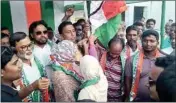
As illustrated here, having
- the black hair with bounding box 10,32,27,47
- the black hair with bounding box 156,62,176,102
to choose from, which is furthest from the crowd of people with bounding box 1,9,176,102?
the black hair with bounding box 156,62,176,102

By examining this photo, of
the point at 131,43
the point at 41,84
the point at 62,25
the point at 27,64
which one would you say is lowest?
the point at 41,84

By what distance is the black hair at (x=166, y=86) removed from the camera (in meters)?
1.84

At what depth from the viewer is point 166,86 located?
183cm

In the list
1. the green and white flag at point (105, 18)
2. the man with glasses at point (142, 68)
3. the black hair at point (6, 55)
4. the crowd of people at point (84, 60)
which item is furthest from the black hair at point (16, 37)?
the man with glasses at point (142, 68)

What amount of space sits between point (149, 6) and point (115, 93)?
634mm

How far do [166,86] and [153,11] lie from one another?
0.61 metres

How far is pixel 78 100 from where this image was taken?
2146 millimetres

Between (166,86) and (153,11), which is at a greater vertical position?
(153,11)

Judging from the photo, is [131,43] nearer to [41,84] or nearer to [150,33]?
[150,33]

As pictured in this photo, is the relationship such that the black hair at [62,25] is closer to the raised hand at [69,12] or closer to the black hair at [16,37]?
the raised hand at [69,12]

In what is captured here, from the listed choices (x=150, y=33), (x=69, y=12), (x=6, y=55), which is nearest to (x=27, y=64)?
(x=6, y=55)

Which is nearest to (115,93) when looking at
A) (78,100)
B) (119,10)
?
(78,100)

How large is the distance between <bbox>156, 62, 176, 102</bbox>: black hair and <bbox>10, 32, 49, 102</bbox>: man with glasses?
74cm

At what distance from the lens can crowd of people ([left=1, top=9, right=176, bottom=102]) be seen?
2199mm
